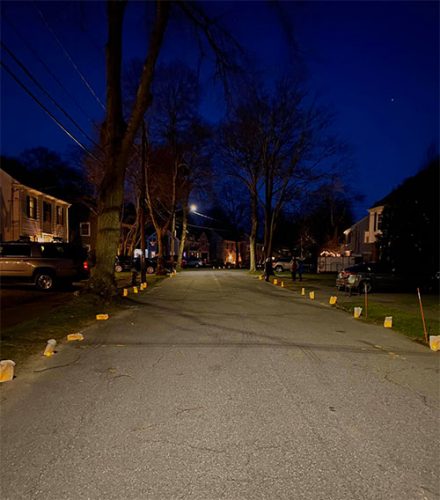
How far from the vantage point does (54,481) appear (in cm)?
321

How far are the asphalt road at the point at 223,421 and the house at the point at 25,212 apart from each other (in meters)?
22.7

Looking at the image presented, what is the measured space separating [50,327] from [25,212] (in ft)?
78.7

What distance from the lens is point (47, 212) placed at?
35.1 meters

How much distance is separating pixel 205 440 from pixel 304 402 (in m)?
1.50

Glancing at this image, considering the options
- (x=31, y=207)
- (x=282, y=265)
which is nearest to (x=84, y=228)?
(x=31, y=207)

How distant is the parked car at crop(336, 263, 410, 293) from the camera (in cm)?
1989

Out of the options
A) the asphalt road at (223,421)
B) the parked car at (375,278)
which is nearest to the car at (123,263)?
the parked car at (375,278)

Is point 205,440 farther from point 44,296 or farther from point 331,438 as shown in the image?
point 44,296

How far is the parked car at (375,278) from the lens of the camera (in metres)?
19.9

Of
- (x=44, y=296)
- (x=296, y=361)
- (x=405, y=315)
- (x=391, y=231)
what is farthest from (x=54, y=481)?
(x=391, y=231)

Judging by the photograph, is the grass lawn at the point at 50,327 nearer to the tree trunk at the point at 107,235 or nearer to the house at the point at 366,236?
the tree trunk at the point at 107,235

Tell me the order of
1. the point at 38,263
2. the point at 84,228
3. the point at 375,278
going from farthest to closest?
1. the point at 84,228
2. the point at 375,278
3. the point at 38,263

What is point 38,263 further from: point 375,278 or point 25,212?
point 375,278

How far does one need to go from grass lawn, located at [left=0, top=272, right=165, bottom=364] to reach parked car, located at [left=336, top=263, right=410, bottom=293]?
11.6m
